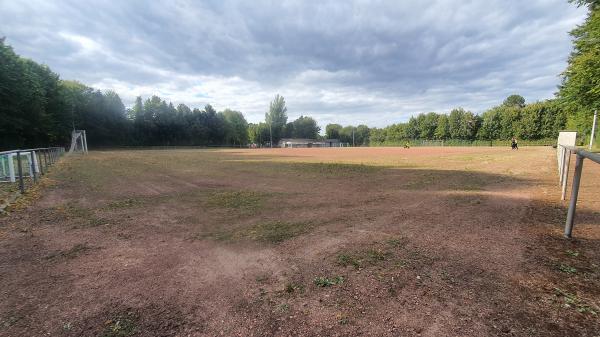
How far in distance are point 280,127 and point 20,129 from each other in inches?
3293

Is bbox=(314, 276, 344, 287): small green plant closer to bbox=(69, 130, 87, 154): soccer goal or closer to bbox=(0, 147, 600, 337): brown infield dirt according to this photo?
bbox=(0, 147, 600, 337): brown infield dirt

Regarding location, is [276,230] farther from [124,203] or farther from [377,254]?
[124,203]

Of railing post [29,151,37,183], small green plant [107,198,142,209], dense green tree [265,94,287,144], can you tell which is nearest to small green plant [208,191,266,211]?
small green plant [107,198,142,209]

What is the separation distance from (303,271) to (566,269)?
327cm

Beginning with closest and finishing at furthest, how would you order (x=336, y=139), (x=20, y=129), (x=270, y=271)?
(x=270, y=271), (x=20, y=129), (x=336, y=139)

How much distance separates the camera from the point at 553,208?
6.51 metres

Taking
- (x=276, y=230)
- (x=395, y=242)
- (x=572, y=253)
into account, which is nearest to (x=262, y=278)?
(x=276, y=230)

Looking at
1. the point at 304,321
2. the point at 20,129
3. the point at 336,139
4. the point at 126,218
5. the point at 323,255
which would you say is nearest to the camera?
the point at 304,321

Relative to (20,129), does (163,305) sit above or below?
below

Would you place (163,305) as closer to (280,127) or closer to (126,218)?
(126,218)

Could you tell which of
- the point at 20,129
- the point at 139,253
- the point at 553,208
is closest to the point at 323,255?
the point at 139,253

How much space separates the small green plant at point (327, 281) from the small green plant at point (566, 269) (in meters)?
2.76

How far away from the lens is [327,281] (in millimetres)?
3254

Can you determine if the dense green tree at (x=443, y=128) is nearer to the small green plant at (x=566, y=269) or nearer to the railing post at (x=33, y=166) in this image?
the small green plant at (x=566, y=269)
